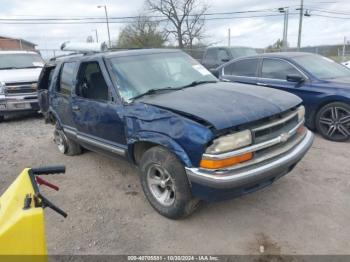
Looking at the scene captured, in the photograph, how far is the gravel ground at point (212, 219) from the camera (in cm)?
312

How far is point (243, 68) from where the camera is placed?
7.54m

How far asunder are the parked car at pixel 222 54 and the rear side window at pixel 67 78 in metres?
8.08

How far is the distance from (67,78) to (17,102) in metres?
4.60

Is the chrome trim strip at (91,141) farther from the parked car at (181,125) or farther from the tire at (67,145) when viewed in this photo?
the tire at (67,145)

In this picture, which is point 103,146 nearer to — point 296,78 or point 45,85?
point 45,85

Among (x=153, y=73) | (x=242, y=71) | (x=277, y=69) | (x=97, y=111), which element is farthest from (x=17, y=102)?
(x=277, y=69)

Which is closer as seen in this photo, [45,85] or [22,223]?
[22,223]

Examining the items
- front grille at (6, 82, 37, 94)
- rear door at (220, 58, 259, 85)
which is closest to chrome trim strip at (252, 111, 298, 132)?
rear door at (220, 58, 259, 85)

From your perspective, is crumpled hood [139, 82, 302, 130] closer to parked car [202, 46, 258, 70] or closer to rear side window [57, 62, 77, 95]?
rear side window [57, 62, 77, 95]

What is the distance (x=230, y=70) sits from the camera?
7.86 metres

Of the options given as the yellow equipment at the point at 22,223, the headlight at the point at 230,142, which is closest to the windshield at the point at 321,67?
the headlight at the point at 230,142

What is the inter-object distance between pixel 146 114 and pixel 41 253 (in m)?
1.95

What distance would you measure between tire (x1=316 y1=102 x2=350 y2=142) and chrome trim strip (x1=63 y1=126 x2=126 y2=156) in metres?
3.96

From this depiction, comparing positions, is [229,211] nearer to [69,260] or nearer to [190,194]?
[190,194]
